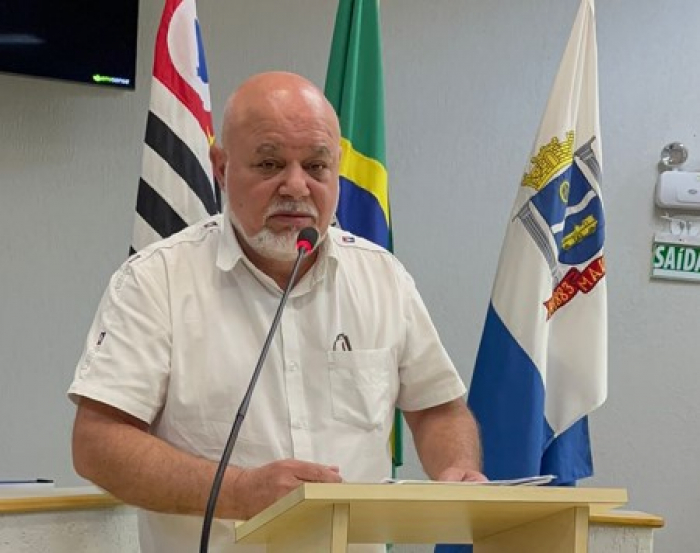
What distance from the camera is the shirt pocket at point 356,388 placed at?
6.82ft

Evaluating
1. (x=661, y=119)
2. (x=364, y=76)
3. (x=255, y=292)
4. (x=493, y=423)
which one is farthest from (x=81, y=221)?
(x=661, y=119)

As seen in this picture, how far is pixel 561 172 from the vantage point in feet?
10.4

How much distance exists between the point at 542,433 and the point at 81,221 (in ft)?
5.17

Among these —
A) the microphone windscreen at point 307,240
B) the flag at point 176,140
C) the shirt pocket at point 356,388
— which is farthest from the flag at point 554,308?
the microphone windscreen at point 307,240

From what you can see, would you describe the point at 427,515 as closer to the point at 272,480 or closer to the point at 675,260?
the point at 272,480

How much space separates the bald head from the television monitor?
1542 millimetres

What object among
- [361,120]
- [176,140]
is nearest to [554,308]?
[361,120]

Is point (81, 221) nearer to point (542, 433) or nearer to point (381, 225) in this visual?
point (381, 225)

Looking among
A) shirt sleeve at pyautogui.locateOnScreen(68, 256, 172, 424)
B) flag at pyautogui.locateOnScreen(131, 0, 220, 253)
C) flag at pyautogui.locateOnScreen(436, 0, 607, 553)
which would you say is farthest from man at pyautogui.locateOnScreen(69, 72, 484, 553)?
flag at pyautogui.locateOnScreen(436, 0, 607, 553)

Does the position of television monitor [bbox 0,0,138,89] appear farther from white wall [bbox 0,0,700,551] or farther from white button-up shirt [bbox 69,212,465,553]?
white button-up shirt [bbox 69,212,465,553]

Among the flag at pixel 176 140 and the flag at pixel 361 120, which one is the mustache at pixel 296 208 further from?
the flag at pixel 361 120

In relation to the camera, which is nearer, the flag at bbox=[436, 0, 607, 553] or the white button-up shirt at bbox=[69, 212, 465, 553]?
the white button-up shirt at bbox=[69, 212, 465, 553]

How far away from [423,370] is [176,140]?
3.68ft

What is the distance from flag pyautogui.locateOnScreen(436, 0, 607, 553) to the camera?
3.09 metres
